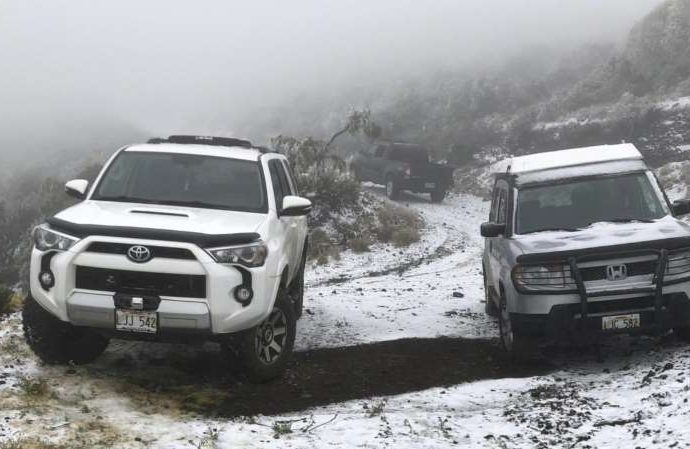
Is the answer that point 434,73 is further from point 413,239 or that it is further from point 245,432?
point 245,432

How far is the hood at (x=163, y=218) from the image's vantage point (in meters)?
5.95

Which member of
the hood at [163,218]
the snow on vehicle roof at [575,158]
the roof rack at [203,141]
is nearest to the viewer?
the hood at [163,218]

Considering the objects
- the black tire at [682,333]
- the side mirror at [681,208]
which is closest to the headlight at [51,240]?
the black tire at [682,333]

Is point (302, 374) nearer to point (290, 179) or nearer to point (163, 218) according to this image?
point (163, 218)

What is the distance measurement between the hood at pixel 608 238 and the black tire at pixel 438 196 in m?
17.1

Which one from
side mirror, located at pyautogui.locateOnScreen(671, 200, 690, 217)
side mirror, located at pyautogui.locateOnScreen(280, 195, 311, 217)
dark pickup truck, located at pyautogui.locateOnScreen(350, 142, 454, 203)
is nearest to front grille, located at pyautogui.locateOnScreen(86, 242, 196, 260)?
side mirror, located at pyautogui.locateOnScreen(280, 195, 311, 217)

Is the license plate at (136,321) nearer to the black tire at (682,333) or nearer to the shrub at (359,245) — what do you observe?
the black tire at (682,333)

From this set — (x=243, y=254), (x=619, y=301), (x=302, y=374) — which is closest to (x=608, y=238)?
(x=619, y=301)

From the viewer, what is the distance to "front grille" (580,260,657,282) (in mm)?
6689

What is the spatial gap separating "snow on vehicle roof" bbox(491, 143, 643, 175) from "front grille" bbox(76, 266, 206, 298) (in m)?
4.09

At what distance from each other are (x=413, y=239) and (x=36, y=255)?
43.1 feet

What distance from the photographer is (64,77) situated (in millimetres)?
69938

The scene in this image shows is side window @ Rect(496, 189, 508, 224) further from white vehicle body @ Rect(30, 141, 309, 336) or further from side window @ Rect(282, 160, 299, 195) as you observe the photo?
white vehicle body @ Rect(30, 141, 309, 336)

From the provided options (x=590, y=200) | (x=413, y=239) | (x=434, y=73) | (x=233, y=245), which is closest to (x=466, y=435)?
(x=233, y=245)
